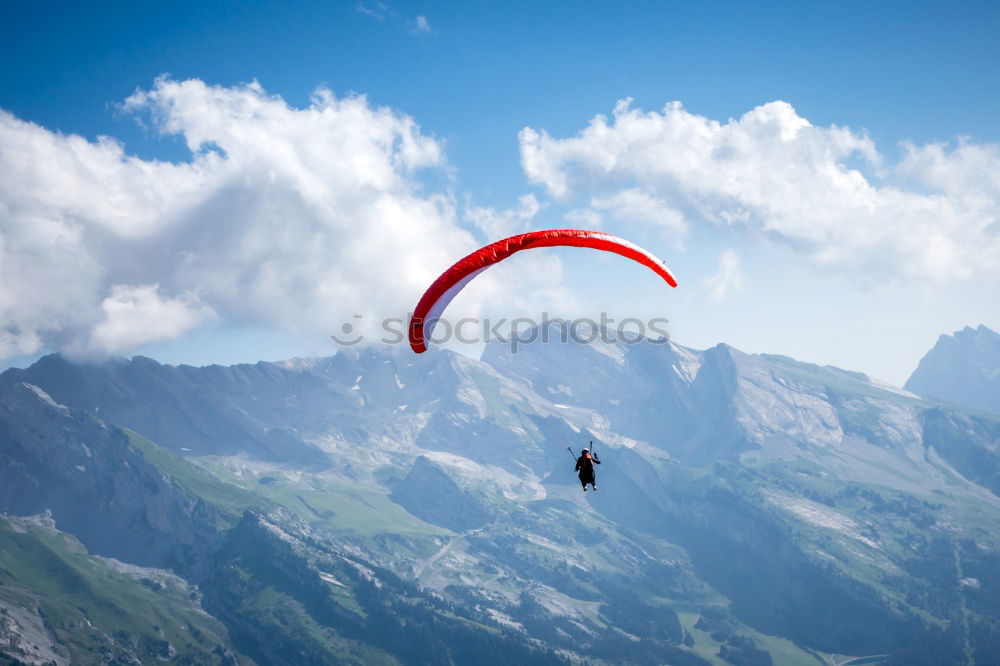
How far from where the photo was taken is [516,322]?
63.7m

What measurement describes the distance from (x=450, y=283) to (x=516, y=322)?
55.5 feet

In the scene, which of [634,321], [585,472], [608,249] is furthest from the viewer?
[634,321]

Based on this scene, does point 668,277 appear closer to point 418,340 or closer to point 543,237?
point 543,237

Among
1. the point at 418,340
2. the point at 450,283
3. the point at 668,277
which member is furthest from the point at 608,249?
the point at 418,340

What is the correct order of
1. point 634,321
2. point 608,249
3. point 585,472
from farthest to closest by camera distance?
point 634,321 → point 608,249 → point 585,472

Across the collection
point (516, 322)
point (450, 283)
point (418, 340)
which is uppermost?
point (516, 322)

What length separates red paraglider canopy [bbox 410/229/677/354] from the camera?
47750 mm

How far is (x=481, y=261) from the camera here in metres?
47.8

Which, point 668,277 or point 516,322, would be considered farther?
point 516,322

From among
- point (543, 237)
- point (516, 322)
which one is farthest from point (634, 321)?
point (543, 237)

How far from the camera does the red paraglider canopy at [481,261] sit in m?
47.8

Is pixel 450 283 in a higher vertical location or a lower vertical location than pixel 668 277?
lower

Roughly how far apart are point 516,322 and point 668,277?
55.4 feet

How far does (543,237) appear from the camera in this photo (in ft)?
159
